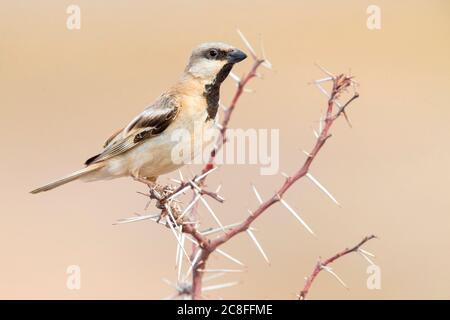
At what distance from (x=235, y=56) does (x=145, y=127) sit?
0.85 m

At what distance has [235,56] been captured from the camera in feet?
18.0

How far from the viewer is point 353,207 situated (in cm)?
1099

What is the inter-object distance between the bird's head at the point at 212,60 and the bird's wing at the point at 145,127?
11.0 inches

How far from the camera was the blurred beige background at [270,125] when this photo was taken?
9.70 meters

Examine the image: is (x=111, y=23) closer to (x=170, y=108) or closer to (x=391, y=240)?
(x=391, y=240)

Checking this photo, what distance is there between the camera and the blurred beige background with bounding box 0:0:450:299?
31.8ft

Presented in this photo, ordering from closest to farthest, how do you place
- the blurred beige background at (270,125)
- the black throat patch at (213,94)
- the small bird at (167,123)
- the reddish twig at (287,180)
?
the reddish twig at (287,180) < the small bird at (167,123) < the black throat patch at (213,94) < the blurred beige background at (270,125)

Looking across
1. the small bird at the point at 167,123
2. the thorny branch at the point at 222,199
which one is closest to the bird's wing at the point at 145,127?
the small bird at the point at 167,123

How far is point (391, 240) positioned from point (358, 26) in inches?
302

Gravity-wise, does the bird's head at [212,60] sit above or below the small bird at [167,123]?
above

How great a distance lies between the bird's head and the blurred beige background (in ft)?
10.3

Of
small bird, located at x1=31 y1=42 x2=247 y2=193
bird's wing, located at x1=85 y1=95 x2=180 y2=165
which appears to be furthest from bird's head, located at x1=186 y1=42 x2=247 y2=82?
bird's wing, located at x1=85 y1=95 x2=180 y2=165

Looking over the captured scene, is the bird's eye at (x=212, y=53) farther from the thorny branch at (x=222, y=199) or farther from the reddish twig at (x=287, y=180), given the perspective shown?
the reddish twig at (x=287, y=180)

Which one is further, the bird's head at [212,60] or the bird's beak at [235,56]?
the bird's head at [212,60]
